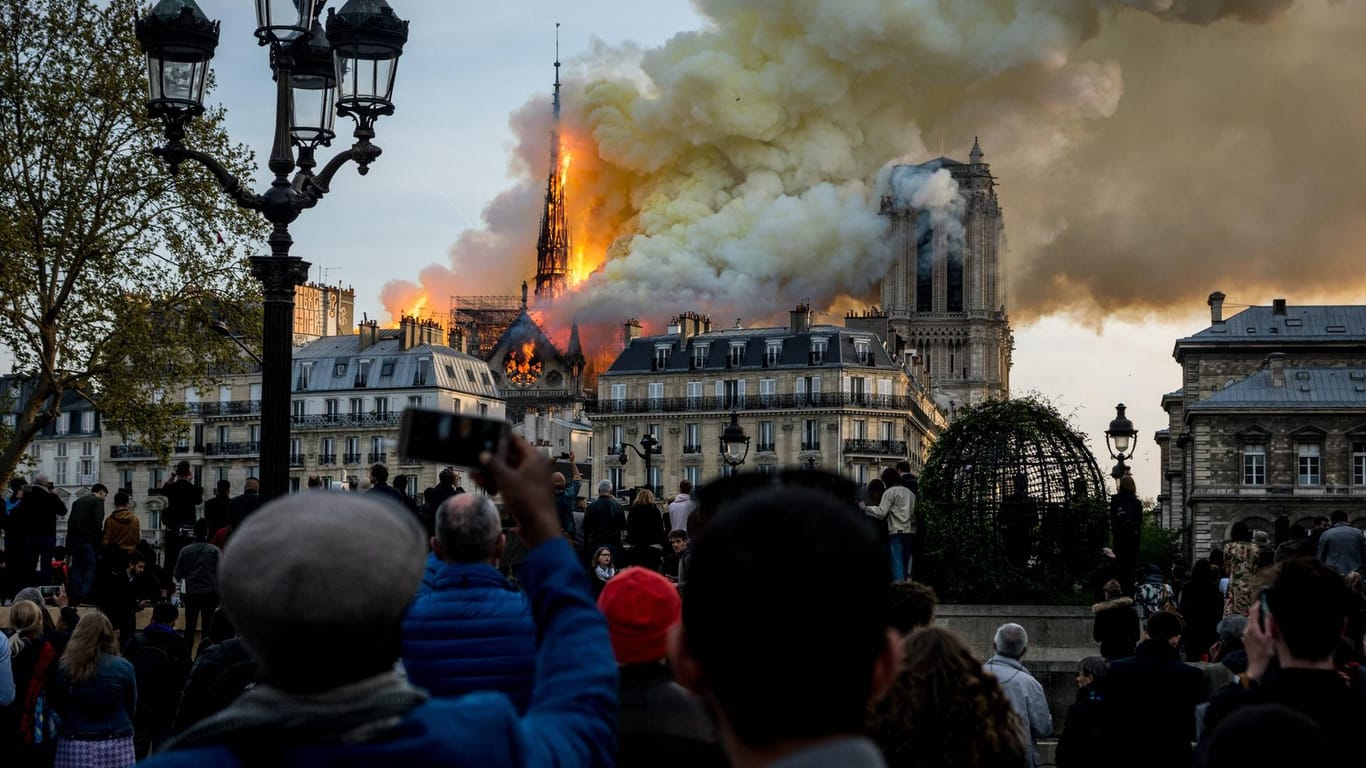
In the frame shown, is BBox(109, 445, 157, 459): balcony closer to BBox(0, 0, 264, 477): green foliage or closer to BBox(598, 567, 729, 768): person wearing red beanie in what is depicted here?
BBox(0, 0, 264, 477): green foliage

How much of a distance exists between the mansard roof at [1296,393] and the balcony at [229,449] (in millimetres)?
39069

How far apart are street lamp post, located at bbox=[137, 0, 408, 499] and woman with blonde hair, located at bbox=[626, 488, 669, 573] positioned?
4.83m

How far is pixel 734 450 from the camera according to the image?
32406 millimetres

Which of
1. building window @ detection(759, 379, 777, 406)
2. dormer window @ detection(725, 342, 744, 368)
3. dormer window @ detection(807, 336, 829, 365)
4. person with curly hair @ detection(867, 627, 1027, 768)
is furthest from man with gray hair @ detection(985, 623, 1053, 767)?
dormer window @ detection(725, 342, 744, 368)

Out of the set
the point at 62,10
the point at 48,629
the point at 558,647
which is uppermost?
the point at 62,10

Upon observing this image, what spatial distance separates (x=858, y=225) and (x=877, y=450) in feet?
128

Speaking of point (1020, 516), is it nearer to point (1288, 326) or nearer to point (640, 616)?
point (640, 616)

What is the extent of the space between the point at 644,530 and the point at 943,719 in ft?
37.4

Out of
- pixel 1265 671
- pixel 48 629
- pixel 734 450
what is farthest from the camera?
pixel 734 450

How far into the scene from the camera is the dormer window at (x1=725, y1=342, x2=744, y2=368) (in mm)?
75625

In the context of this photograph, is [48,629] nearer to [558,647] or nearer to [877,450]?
[558,647]

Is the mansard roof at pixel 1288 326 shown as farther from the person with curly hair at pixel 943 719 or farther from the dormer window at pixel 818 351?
the person with curly hair at pixel 943 719

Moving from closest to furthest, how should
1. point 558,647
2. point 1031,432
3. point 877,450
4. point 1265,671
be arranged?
point 558,647 → point 1265,671 → point 1031,432 → point 877,450

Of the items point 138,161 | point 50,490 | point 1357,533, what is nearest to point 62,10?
point 138,161
